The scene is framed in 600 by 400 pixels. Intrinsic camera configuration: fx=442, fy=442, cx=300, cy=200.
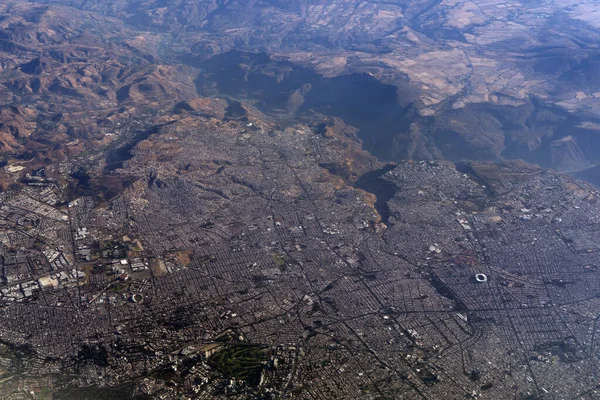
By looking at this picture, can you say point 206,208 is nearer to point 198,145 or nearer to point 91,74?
point 198,145

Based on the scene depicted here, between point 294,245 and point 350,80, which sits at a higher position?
point 294,245

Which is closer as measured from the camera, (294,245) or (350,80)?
(294,245)

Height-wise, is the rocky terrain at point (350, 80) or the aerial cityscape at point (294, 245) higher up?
the aerial cityscape at point (294, 245)

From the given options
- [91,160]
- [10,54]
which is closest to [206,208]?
[91,160]

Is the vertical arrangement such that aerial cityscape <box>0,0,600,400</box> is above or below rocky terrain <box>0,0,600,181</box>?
above

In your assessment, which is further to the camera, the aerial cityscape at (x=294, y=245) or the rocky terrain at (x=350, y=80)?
the rocky terrain at (x=350, y=80)

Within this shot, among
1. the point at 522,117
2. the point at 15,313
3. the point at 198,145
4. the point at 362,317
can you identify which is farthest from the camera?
the point at 522,117

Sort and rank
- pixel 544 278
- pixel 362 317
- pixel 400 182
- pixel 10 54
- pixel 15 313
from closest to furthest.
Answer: pixel 15 313 < pixel 362 317 < pixel 544 278 < pixel 400 182 < pixel 10 54

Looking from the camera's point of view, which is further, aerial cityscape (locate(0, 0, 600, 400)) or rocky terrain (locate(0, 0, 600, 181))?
rocky terrain (locate(0, 0, 600, 181))
